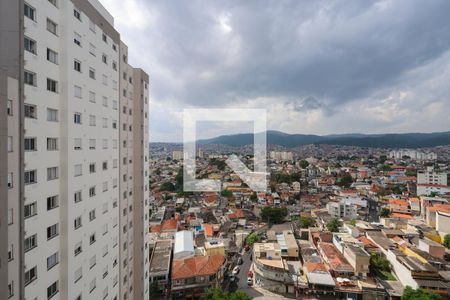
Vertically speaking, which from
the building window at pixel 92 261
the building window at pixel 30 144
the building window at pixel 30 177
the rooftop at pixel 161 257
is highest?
the building window at pixel 30 144

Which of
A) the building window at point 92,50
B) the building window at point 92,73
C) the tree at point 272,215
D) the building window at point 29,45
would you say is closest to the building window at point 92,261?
the building window at point 92,73

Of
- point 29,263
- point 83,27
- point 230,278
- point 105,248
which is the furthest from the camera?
point 230,278

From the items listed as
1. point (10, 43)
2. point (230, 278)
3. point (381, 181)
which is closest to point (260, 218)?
point (230, 278)

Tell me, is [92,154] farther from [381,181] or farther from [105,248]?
[381,181]

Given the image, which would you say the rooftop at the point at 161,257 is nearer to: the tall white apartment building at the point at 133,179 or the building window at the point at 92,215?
the tall white apartment building at the point at 133,179

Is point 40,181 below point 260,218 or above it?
above

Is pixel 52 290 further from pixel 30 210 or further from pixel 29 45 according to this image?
pixel 29 45

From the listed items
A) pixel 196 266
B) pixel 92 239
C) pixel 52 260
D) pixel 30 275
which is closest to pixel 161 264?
pixel 196 266
